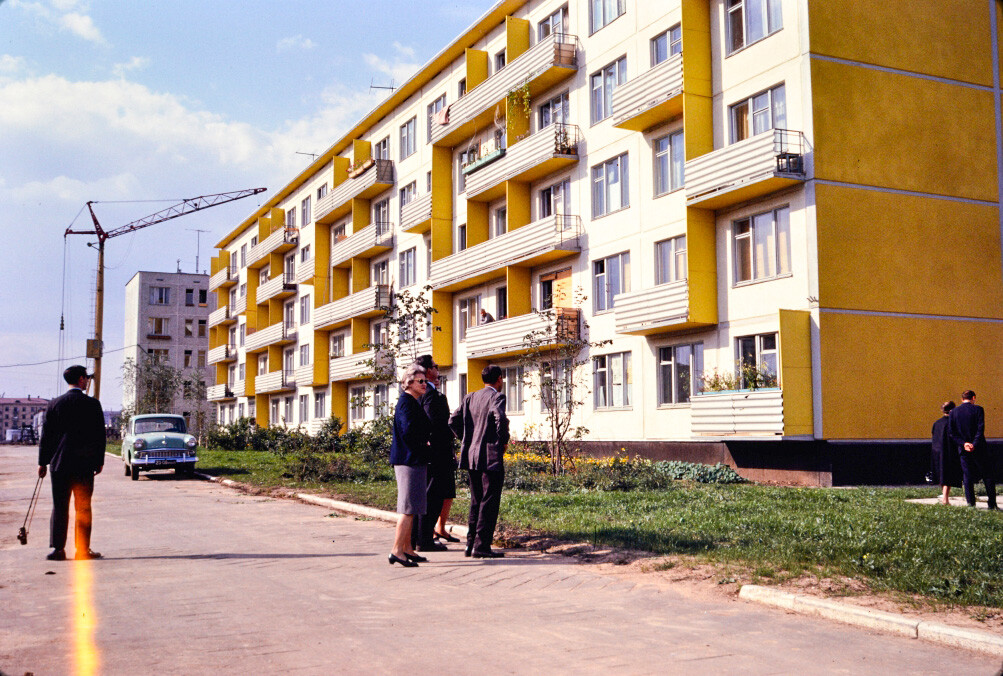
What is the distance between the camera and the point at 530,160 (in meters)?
29.7

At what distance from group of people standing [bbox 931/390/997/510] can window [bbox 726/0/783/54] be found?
37.6 feet

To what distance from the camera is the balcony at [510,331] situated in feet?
90.8

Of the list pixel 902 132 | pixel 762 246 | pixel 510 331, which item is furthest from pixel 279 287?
pixel 902 132

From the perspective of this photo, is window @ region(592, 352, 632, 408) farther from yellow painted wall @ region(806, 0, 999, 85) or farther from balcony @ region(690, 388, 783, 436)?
yellow painted wall @ region(806, 0, 999, 85)

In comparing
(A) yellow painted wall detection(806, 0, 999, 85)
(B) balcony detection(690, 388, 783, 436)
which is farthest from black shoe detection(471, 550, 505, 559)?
(A) yellow painted wall detection(806, 0, 999, 85)

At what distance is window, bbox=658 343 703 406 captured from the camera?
78.1 ft

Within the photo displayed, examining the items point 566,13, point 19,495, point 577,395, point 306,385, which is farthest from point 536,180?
point 306,385

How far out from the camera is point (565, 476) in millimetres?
18703

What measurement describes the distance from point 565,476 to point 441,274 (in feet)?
57.9

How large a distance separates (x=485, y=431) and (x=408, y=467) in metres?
1.18

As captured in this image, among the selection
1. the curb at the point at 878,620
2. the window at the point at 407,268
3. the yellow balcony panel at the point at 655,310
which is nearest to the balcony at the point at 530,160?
the yellow balcony panel at the point at 655,310

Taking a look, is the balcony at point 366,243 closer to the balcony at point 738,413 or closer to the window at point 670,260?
the window at point 670,260

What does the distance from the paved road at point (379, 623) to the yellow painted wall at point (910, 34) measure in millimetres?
16249

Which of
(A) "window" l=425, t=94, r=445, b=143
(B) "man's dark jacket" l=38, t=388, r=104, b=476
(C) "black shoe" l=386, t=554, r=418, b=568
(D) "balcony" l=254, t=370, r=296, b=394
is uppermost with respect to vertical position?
(A) "window" l=425, t=94, r=445, b=143
